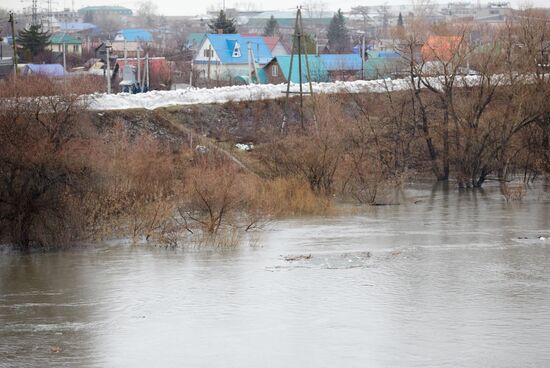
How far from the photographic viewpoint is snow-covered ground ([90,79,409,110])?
29.9 metres

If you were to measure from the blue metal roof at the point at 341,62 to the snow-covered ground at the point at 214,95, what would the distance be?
13951 mm

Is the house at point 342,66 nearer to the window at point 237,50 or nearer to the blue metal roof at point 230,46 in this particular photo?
the blue metal roof at point 230,46

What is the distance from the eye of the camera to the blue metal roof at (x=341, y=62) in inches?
1917

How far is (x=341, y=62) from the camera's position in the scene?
4919 centimetres

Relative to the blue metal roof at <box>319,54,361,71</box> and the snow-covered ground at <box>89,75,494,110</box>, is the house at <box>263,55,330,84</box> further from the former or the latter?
the snow-covered ground at <box>89,75,494,110</box>

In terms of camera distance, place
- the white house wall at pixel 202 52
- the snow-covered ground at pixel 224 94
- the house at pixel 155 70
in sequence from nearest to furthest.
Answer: the snow-covered ground at pixel 224 94
the house at pixel 155 70
the white house wall at pixel 202 52

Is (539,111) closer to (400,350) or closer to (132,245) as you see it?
(132,245)

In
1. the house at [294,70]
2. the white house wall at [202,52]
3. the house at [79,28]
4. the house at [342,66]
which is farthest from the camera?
the house at [79,28]

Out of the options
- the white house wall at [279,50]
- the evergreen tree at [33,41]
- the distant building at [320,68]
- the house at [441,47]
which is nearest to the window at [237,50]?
the white house wall at [279,50]

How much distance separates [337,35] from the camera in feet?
275

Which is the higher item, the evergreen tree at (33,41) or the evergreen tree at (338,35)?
the evergreen tree at (338,35)

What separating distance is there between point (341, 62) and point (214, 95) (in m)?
17.4

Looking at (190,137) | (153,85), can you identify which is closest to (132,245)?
(190,137)

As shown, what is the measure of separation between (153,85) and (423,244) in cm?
3256
